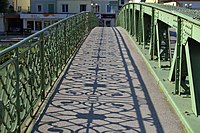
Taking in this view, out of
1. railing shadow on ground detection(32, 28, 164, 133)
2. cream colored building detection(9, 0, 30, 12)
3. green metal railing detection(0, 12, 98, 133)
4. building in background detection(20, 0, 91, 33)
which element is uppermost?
cream colored building detection(9, 0, 30, 12)

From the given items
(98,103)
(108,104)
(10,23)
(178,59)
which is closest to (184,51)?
(178,59)

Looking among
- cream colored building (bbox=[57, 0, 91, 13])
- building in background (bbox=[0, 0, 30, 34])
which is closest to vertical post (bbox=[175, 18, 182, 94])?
cream colored building (bbox=[57, 0, 91, 13])

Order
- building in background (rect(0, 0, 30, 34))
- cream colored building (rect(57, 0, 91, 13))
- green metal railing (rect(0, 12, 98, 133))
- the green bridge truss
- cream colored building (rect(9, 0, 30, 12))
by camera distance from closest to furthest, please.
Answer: green metal railing (rect(0, 12, 98, 133)) → the green bridge truss → cream colored building (rect(57, 0, 91, 13)) → building in background (rect(0, 0, 30, 34)) → cream colored building (rect(9, 0, 30, 12))

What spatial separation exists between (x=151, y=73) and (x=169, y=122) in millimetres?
2759

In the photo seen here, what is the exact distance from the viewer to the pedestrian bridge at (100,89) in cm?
421

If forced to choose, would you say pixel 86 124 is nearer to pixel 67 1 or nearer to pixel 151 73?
pixel 151 73

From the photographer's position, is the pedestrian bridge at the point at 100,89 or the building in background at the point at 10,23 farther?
the building in background at the point at 10,23

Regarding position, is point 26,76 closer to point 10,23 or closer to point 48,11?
point 48,11

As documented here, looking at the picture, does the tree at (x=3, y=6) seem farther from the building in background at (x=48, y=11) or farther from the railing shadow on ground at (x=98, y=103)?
the railing shadow on ground at (x=98, y=103)

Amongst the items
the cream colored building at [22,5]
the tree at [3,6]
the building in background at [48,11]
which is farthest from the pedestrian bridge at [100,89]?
the cream colored building at [22,5]

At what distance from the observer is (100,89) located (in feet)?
20.6

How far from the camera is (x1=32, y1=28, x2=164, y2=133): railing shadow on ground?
15.0 feet

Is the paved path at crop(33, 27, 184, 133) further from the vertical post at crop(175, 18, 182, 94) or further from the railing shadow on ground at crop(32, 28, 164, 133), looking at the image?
the vertical post at crop(175, 18, 182, 94)

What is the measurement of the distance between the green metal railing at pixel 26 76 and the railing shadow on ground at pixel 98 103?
0.68 ft
